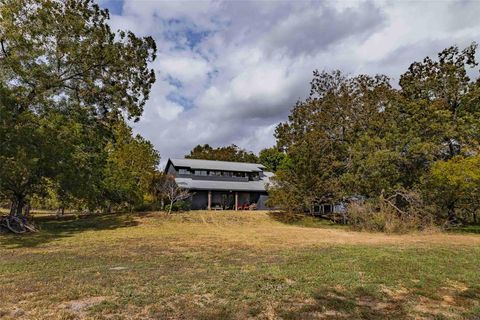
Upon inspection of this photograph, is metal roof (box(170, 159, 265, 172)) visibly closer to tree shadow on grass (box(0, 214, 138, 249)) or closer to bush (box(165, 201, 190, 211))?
bush (box(165, 201, 190, 211))

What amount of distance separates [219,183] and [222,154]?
23.2 meters

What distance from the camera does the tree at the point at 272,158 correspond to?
2227 inches

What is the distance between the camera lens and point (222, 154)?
191 feet

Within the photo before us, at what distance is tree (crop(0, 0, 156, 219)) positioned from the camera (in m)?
16.3

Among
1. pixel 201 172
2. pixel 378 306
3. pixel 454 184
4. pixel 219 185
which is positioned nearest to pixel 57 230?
pixel 219 185

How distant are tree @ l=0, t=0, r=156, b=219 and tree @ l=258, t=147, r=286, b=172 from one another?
119 feet

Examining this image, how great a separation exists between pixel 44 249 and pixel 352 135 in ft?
75.6

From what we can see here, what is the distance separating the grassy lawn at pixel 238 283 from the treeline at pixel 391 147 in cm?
1051

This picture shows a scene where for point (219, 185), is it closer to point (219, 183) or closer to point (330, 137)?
point (219, 183)

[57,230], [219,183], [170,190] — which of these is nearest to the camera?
[57,230]

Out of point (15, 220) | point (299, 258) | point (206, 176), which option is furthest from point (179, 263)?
point (206, 176)

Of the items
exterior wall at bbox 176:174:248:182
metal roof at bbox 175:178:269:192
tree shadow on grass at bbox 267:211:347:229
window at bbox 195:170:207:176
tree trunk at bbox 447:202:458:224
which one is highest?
window at bbox 195:170:207:176

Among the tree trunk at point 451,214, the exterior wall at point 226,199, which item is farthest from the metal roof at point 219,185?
the tree trunk at point 451,214

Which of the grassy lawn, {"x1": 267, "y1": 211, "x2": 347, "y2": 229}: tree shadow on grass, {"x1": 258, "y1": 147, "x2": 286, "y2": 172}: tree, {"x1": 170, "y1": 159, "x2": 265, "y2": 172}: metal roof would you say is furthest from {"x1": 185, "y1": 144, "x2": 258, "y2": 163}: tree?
the grassy lawn
